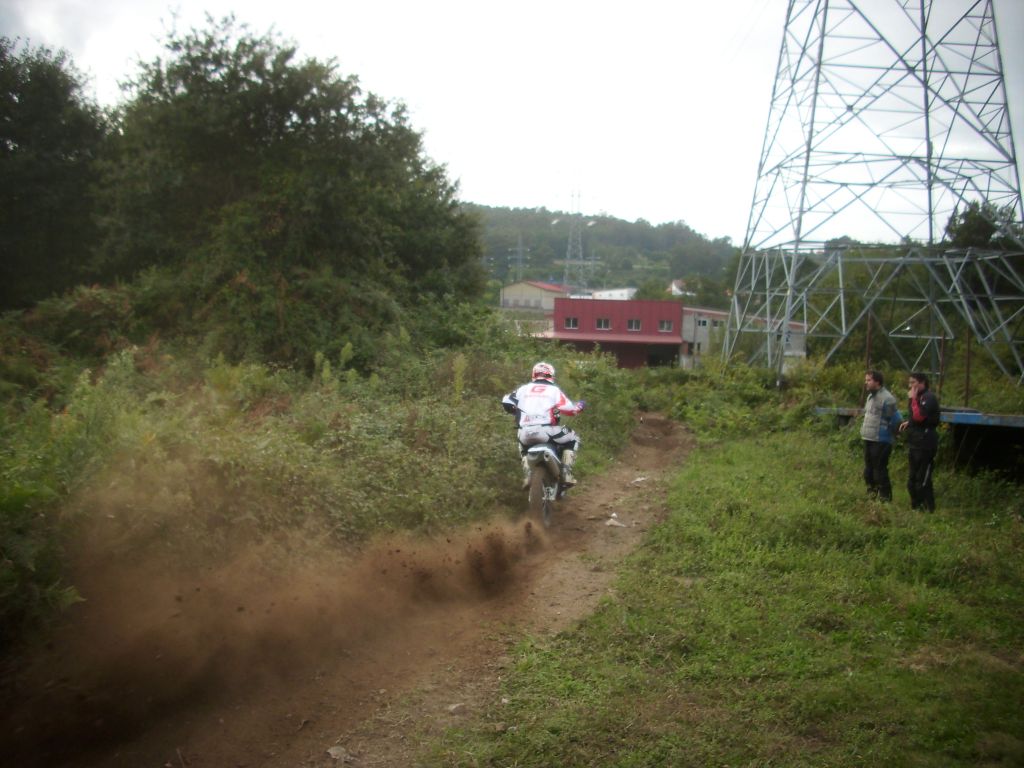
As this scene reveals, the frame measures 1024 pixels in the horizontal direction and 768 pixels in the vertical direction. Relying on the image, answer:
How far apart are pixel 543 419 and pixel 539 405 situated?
0.20 meters

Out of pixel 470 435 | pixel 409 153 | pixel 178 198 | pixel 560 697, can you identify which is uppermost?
pixel 409 153

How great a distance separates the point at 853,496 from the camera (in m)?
9.77

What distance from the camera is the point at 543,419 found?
31.6ft

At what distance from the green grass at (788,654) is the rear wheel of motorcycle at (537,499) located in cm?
126

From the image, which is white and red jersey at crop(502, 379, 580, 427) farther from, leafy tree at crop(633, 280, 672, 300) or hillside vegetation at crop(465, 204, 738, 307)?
hillside vegetation at crop(465, 204, 738, 307)

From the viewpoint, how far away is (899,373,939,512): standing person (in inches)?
390

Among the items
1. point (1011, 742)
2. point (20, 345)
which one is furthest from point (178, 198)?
point (1011, 742)

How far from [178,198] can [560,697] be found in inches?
674

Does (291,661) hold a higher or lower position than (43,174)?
lower

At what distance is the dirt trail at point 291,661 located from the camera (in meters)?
4.61

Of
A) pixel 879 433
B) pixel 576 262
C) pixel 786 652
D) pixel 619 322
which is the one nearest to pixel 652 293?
pixel 576 262

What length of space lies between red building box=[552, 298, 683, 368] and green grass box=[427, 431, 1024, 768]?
36.2 metres

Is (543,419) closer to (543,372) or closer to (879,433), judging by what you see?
(543,372)

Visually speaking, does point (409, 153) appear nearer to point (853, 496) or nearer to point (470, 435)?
point (470, 435)
